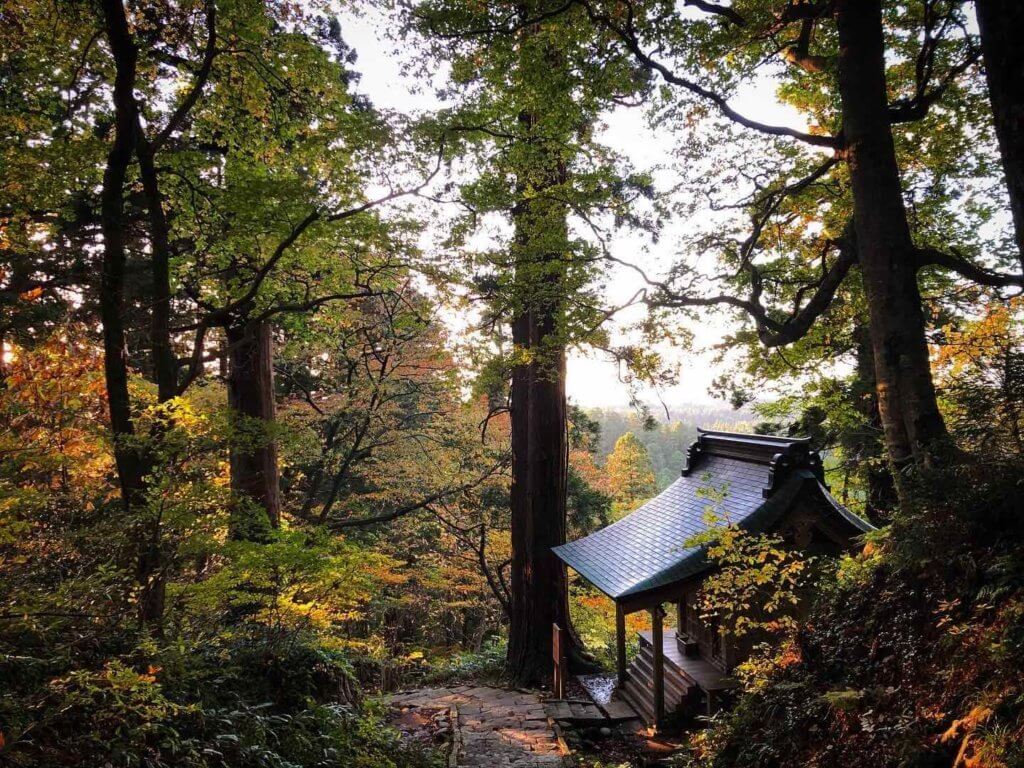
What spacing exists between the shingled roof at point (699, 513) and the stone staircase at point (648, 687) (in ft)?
7.32

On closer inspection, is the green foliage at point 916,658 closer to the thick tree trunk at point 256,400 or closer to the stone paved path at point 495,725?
the stone paved path at point 495,725

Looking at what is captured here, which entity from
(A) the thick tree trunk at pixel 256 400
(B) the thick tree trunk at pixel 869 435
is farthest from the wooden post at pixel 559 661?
(B) the thick tree trunk at pixel 869 435

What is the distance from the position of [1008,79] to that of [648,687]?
1028 cm

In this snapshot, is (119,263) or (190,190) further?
(190,190)

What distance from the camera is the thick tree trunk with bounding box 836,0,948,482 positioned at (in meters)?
5.21

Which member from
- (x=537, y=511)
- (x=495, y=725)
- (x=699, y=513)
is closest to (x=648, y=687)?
(x=495, y=725)

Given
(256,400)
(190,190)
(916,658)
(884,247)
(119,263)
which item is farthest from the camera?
(256,400)

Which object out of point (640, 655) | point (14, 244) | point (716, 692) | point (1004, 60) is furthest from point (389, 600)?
point (1004, 60)

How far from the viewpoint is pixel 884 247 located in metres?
5.39

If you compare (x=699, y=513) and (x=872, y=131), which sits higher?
(x=872, y=131)

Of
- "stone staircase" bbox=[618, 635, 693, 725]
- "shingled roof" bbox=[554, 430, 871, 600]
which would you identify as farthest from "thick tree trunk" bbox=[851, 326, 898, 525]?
"stone staircase" bbox=[618, 635, 693, 725]

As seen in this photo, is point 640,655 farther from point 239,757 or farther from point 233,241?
point 233,241

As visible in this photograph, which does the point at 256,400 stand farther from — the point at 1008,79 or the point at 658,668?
the point at 1008,79

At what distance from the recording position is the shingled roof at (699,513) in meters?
9.40
